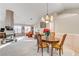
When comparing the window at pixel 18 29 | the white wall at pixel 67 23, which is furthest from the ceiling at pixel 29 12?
the white wall at pixel 67 23

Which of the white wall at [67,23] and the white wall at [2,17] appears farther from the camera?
the white wall at [67,23]

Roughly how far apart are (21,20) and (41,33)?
1246 millimetres

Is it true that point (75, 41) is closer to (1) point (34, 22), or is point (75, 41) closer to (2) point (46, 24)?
(2) point (46, 24)

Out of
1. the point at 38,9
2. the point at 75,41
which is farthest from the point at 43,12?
the point at 75,41

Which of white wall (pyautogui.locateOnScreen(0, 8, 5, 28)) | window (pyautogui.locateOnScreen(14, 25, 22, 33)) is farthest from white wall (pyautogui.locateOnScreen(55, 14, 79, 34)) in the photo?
white wall (pyautogui.locateOnScreen(0, 8, 5, 28))

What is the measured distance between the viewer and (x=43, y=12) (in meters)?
4.62

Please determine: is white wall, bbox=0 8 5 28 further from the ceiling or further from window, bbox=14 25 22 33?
window, bbox=14 25 22 33

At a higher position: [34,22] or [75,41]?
[34,22]

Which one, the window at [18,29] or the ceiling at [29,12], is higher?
the ceiling at [29,12]

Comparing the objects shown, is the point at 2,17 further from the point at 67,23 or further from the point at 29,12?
the point at 67,23

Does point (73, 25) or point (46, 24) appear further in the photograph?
point (46, 24)

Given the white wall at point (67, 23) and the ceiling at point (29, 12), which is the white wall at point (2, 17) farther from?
the white wall at point (67, 23)

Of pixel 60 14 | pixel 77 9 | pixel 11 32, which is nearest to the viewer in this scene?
pixel 11 32

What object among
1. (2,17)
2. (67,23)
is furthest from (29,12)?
(67,23)
